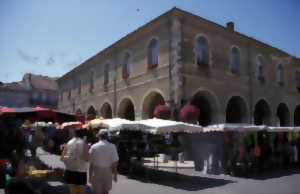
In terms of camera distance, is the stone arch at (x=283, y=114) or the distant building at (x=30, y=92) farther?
the distant building at (x=30, y=92)

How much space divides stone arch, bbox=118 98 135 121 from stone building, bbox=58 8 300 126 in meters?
0.05

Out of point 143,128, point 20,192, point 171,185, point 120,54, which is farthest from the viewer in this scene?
point 120,54

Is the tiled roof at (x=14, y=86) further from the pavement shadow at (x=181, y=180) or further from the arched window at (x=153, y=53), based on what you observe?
the pavement shadow at (x=181, y=180)

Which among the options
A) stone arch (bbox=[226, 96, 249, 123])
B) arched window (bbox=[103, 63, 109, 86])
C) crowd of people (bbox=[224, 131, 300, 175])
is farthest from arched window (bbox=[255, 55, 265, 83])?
arched window (bbox=[103, 63, 109, 86])

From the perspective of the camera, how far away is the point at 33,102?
53781mm

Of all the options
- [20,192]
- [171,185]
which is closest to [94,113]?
[171,185]

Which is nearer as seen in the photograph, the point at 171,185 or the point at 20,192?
the point at 20,192

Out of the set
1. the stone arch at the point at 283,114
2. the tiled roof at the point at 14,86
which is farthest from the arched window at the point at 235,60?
the tiled roof at the point at 14,86

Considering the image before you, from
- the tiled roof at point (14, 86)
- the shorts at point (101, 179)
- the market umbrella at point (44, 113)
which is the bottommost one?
the shorts at point (101, 179)

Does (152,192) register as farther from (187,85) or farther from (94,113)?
(94,113)

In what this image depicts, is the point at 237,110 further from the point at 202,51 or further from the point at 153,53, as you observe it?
the point at 153,53

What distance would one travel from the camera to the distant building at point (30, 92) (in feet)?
168

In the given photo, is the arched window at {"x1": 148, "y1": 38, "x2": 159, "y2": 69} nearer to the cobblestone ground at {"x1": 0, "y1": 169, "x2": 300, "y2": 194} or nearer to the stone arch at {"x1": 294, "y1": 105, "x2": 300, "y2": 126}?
the cobblestone ground at {"x1": 0, "y1": 169, "x2": 300, "y2": 194}

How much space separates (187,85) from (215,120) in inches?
127
